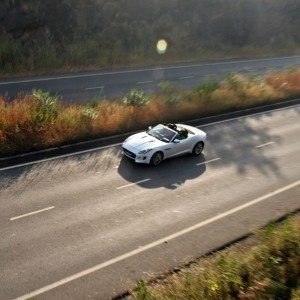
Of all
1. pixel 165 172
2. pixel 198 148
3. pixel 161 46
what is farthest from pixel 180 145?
pixel 161 46

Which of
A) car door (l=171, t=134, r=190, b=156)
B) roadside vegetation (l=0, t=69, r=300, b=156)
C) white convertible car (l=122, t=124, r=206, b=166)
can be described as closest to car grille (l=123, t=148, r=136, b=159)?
white convertible car (l=122, t=124, r=206, b=166)

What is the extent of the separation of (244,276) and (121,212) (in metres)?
4.20

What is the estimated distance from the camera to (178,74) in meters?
29.6

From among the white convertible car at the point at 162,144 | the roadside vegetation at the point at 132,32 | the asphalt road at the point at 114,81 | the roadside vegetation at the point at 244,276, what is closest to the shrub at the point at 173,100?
the white convertible car at the point at 162,144

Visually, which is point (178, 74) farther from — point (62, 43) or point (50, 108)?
point (50, 108)

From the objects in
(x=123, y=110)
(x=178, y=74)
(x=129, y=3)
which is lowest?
(x=178, y=74)

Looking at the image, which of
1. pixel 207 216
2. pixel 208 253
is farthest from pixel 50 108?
pixel 208 253

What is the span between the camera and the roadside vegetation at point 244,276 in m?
7.99

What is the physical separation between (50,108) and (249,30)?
31106 mm

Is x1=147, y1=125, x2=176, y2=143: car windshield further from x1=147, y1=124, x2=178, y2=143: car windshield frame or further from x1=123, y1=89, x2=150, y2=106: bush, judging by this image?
x1=123, y1=89, x2=150, y2=106: bush

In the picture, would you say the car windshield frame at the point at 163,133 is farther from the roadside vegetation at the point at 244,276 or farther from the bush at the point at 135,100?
the roadside vegetation at the point at 244,276

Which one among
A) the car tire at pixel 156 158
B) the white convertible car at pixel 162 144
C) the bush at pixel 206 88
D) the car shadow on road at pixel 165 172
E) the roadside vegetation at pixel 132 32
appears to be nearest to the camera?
the car shadow on road at pixel 165 172

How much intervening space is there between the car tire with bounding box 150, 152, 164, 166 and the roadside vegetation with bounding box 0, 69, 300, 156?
305 cm

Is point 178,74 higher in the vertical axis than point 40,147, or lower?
lower
